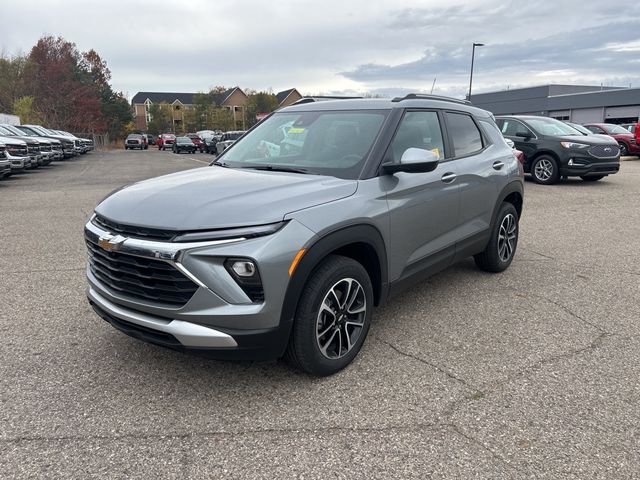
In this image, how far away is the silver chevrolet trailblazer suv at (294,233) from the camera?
2680mm

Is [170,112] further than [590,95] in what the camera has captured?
Yes

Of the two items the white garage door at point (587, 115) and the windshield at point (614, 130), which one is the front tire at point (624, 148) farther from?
the white garage door at point (587, 115)

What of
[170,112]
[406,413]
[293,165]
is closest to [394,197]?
[293,165]

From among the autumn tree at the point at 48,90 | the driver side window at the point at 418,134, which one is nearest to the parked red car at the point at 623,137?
the driver side window at the point at 418,134

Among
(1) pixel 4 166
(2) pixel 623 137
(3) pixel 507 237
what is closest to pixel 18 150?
→ (1) pixel 4 166

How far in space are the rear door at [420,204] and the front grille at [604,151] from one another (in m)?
9.55

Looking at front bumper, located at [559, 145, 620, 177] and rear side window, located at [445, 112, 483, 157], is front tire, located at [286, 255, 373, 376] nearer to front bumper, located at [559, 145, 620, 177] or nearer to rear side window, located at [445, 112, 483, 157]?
rear side window, located at [445, 112, 483, 157]

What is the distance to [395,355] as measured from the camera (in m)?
3.57

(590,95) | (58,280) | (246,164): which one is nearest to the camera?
(246,164)

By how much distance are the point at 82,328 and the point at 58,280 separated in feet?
4.90

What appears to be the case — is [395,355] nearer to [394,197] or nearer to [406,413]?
[406,413]

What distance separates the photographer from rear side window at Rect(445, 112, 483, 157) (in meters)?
4.52

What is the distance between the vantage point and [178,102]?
104 metres

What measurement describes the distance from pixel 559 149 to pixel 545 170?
2.05ft
